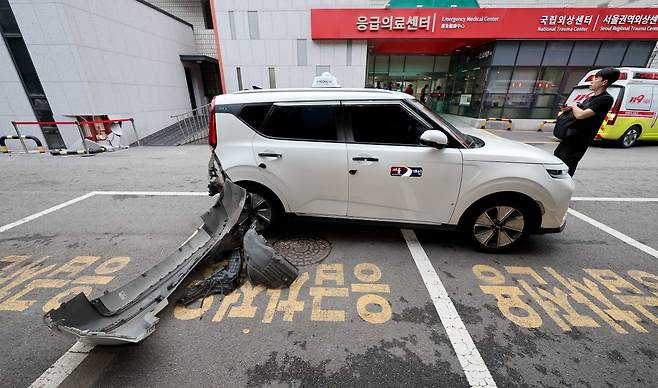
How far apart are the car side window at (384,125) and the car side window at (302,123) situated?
0.91ft

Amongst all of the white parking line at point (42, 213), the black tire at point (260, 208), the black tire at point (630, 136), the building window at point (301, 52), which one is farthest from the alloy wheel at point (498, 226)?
the building window at point (301, 52)

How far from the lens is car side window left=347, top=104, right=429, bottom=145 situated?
10.2 ft

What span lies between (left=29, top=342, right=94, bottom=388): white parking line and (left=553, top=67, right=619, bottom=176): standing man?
6299mm

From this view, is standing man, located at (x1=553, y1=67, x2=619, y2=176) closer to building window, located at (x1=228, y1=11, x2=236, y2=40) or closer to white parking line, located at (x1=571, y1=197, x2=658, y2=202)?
white parking line, located at (x1=571, y1=197, x2=658, y2=202)

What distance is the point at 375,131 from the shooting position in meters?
3.16

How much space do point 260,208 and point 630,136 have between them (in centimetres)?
1309

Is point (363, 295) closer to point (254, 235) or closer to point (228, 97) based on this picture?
point (254, 235)

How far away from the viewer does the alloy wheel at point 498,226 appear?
318 centimetres

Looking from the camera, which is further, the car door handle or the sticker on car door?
the car door handle

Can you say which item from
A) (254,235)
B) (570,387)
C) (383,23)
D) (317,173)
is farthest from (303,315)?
(383,23)

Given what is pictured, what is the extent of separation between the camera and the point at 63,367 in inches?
77.8

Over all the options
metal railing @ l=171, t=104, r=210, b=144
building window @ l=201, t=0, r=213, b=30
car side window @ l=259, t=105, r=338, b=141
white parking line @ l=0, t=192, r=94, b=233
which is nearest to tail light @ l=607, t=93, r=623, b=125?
car side window @ l=259, t=105, r=338, b=141

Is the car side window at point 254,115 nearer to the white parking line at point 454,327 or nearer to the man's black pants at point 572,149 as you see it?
the white parking line at point 454,327

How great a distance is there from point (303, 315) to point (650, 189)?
25.8 feet
